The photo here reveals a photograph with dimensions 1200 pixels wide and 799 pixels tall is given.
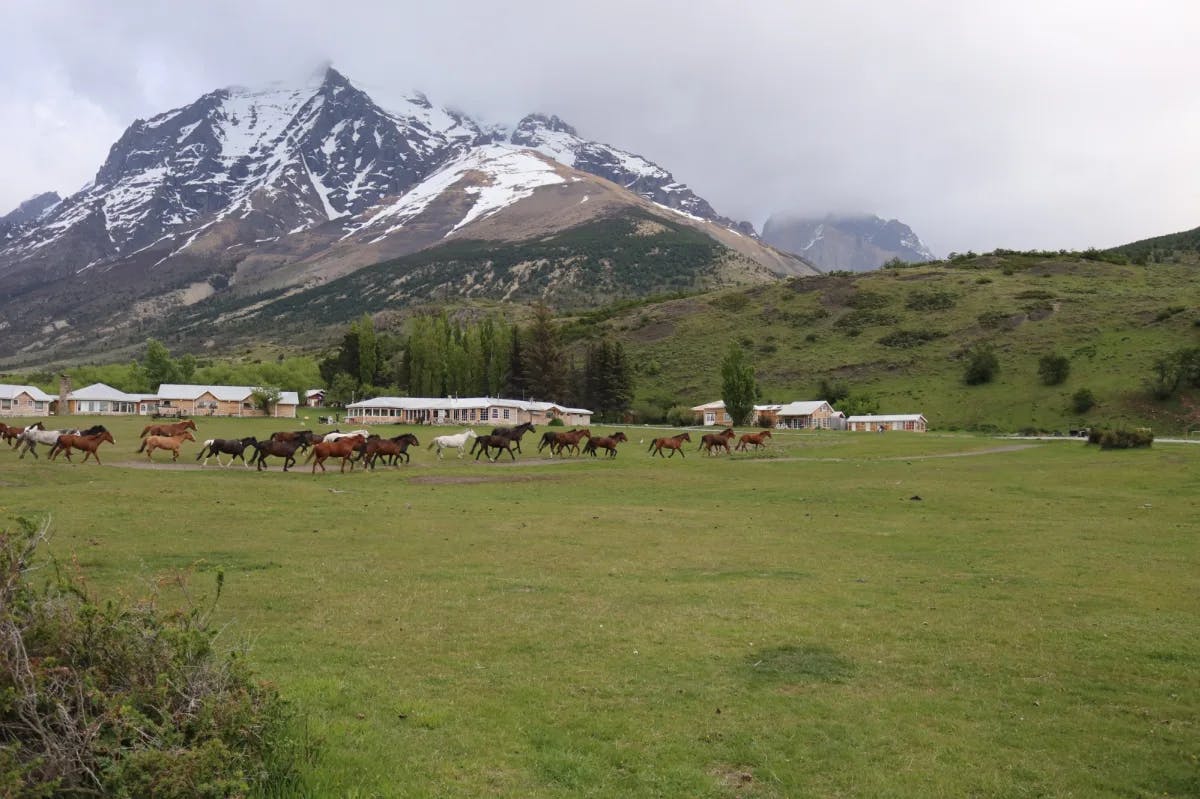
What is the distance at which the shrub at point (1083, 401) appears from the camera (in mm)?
79625

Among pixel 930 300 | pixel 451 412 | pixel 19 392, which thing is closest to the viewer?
pixel 451 412

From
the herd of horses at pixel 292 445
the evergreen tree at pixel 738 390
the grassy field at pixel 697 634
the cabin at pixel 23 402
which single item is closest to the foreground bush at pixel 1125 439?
the grassy field at pixel 697 634

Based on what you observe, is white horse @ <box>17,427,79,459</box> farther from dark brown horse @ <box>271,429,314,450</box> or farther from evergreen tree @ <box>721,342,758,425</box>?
evergreen tree @ <box>721,342,758,425</box>

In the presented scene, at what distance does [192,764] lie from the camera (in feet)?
14.5

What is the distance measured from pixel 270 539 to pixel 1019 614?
15.3 metres

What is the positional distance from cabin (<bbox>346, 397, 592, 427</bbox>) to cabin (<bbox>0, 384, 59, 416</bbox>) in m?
50.6

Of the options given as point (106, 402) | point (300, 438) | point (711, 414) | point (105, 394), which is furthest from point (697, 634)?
point (105, 394)

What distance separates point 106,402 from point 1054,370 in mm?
133493

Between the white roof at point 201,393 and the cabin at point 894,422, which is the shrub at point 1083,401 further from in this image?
the white roof at point 201,393

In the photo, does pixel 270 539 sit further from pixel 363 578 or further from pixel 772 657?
pixel 772 657

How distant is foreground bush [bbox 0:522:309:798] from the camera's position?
4.34 meters

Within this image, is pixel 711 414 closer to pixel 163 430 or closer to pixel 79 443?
pixel 163 430

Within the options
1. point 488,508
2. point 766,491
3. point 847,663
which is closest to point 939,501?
point 766,491

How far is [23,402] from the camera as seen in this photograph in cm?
10838
